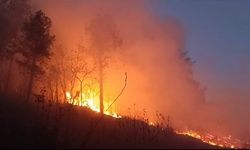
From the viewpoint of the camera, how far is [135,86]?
89500mm

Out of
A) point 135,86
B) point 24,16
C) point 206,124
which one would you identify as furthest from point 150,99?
point 24,16

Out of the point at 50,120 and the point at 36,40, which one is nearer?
the point at 50,120

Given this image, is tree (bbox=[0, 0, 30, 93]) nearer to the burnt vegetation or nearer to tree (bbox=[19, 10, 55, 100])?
the burnt vegetation

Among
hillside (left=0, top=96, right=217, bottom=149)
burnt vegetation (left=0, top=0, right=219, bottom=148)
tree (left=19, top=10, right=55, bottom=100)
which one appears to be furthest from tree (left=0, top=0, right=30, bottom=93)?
hillside (left=0, top=96, right=217, bottom=149)

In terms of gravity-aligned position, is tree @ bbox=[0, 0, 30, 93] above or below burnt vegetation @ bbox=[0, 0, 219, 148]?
above

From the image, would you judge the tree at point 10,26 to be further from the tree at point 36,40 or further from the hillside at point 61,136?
the hillside at point 61,136

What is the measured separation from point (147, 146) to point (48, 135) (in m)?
5.55

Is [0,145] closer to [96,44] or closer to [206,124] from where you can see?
[96,44]

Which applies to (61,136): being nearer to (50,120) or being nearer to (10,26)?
(50,120)

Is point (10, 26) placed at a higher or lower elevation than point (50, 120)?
higher

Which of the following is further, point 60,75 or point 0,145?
point 60,75

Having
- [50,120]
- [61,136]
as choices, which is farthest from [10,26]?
[61,136]

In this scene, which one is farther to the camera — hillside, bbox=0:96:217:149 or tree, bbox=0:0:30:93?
tree, bbox=0:0:30:93

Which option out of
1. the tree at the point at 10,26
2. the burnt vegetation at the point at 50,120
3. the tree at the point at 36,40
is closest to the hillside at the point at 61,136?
the burnt vegetation at the point at 50,120
